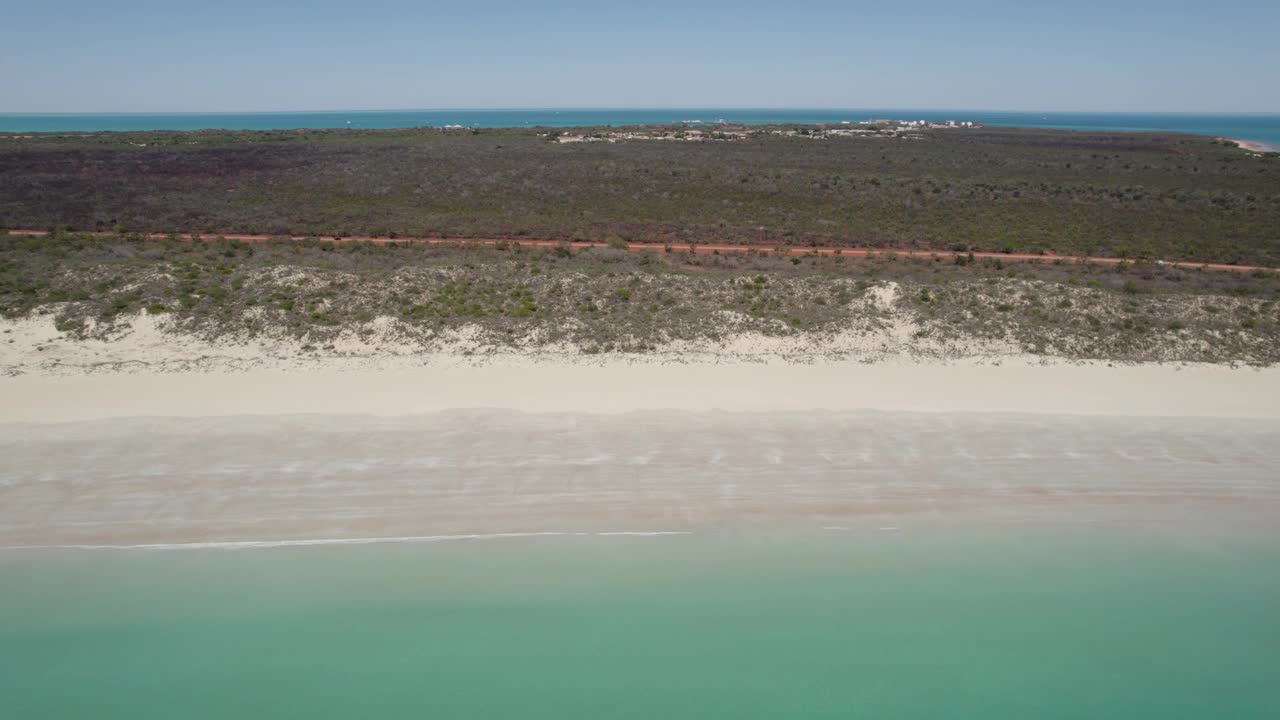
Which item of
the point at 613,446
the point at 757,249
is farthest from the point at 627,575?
the point at 757,249

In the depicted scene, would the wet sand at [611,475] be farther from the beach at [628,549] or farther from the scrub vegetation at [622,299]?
the scrub vegetation at [622,299]

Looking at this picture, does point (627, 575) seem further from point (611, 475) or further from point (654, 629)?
point (611, 475)

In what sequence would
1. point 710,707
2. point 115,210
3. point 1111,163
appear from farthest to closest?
point 1111,163 → point 115,210 → point 710,707

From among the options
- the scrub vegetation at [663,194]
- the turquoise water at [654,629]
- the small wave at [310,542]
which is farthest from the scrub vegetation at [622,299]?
the turquoise water at [654,629]

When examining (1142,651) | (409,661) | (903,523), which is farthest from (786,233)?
(409,661)

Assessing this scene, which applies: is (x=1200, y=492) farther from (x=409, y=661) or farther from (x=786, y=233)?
(x=786, y=233)

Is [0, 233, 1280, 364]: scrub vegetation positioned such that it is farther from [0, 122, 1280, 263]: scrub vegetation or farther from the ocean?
[0, 122, 1280, 263]: scrub vegetation

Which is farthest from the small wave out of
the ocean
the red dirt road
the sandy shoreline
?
the red dirt road

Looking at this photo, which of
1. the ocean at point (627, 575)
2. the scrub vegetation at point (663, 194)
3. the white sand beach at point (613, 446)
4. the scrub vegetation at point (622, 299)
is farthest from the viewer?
the scrub vegetation at point (663, 194)
